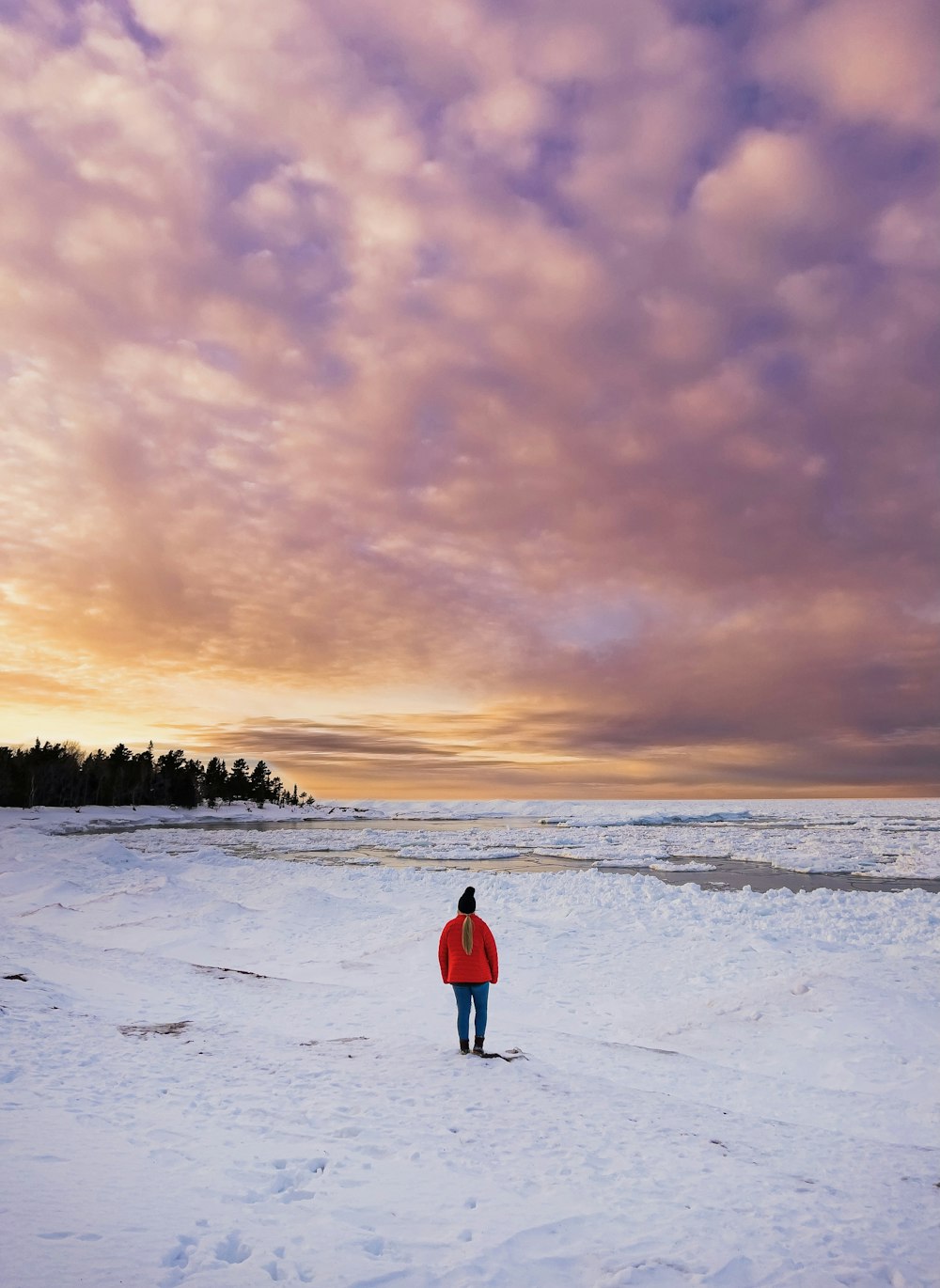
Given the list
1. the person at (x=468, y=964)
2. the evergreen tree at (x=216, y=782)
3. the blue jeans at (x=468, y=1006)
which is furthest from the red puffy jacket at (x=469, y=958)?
the evergreen tree at (x=216, y=782)

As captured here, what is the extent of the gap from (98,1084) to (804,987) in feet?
39.3

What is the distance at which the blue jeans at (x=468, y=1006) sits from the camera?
995cm

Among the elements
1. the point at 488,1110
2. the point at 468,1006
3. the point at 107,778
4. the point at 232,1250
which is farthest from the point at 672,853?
the point at 107,778

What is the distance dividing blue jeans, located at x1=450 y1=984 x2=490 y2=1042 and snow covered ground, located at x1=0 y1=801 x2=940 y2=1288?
1.63 feet

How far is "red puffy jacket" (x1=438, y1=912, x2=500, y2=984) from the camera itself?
9.97 meters

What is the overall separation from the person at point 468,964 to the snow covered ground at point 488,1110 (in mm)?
540

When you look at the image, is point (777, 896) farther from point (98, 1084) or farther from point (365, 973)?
point (98, 1084)

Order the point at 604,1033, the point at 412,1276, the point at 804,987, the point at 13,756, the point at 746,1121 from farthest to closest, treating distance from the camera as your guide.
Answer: the point at 13,756 → the point at 804,987 → the point at 604,1033 → the point at 746,1121 → the point at 412,1276

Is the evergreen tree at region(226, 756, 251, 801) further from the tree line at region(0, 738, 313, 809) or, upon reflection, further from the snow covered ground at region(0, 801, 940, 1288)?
the snow covered ground at region(0, 801, 940, 1288)

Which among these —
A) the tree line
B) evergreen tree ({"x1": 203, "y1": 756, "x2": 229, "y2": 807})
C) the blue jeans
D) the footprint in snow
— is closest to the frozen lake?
the blue jeans

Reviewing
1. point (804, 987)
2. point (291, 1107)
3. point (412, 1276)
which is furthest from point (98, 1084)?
point (804, 987)

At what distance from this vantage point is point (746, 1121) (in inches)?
333

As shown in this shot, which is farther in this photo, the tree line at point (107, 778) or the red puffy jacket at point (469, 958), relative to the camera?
the tree line at point (107, 778)

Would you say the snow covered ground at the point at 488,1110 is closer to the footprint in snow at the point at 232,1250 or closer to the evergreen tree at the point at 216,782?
the footprint in snow at the point at 232,1250
